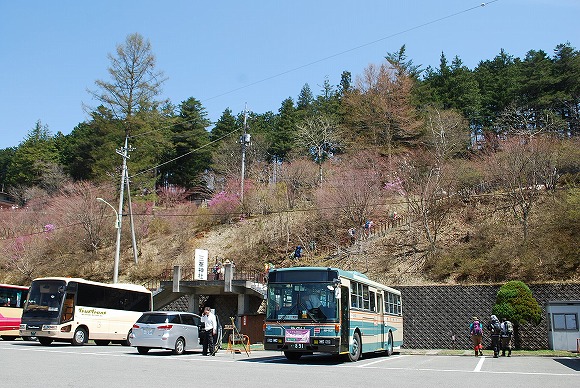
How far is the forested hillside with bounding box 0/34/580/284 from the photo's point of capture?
34.3 metres

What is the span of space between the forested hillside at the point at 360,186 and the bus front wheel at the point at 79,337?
14.2m

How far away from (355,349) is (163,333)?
7.03m

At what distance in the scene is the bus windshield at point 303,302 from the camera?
15.5m

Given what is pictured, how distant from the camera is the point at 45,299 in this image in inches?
906

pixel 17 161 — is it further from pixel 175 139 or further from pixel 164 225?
pixel 164 225

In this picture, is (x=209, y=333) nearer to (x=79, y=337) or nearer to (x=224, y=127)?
(x=79, y=337)

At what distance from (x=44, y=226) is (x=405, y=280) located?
38.0 meters

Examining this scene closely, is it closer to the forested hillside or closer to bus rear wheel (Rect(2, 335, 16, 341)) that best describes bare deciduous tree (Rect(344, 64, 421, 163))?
the forested hillside

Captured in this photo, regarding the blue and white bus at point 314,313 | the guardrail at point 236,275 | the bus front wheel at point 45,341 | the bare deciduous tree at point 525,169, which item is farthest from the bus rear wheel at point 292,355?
the bare deciduous tree at point 525,169

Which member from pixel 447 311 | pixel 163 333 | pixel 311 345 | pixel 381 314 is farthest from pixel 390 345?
pixel 163 333

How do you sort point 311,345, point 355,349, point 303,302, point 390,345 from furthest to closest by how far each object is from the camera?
point 390,345 < point 355,349 < point 303,302 < point 311,345

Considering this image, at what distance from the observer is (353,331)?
16.5 metres

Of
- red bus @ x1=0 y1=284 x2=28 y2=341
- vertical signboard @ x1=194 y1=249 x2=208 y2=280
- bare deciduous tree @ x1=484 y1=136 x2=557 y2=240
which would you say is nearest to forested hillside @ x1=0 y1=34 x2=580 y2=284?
bare deciduous tree @ x1=484 y1=136 x2=557 y2=240

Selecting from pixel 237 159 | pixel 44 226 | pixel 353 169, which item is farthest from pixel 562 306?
pixel 44 226
